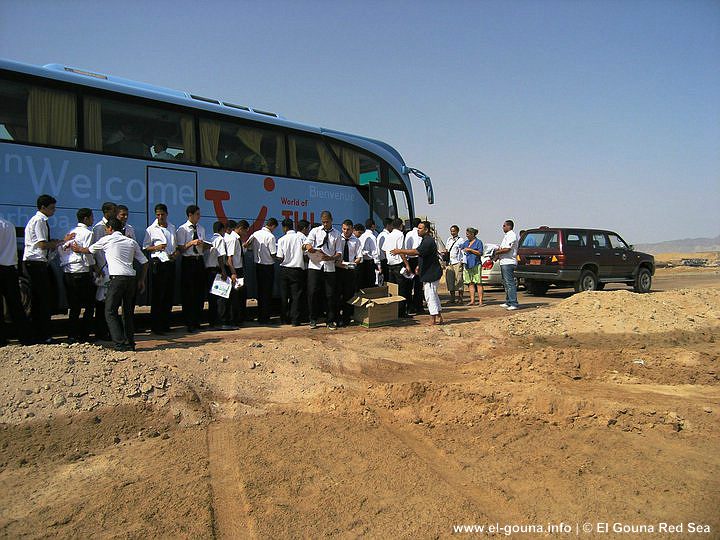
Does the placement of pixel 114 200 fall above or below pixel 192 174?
below

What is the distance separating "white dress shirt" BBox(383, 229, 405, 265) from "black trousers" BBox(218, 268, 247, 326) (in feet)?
9.83

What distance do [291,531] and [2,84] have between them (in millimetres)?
7536

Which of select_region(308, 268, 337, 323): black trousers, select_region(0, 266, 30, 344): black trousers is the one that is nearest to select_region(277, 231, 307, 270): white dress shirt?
select_region(308, 268, 337, 323): black trousers

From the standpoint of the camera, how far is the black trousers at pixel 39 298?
21.8 ft

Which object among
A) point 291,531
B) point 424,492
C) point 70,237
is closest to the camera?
point 291,531

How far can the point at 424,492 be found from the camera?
3354 mm

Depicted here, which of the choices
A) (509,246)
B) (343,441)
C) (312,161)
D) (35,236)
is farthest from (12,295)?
(509,246)

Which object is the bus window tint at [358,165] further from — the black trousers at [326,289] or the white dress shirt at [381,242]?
the black trousers at [326,289]

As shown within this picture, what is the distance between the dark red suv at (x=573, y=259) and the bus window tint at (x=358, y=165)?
5.46m

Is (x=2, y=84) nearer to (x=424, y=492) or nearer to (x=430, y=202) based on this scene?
(x=424, y=492)

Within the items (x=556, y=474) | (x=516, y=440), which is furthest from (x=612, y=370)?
(x=556, y=474)

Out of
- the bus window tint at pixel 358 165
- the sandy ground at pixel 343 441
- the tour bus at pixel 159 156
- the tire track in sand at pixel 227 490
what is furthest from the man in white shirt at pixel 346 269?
the tire track in sand at pixel 227 490

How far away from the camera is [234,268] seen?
8.76 meters

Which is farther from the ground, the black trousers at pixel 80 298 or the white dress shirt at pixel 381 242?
the white dress shirt at pixel 381 242
